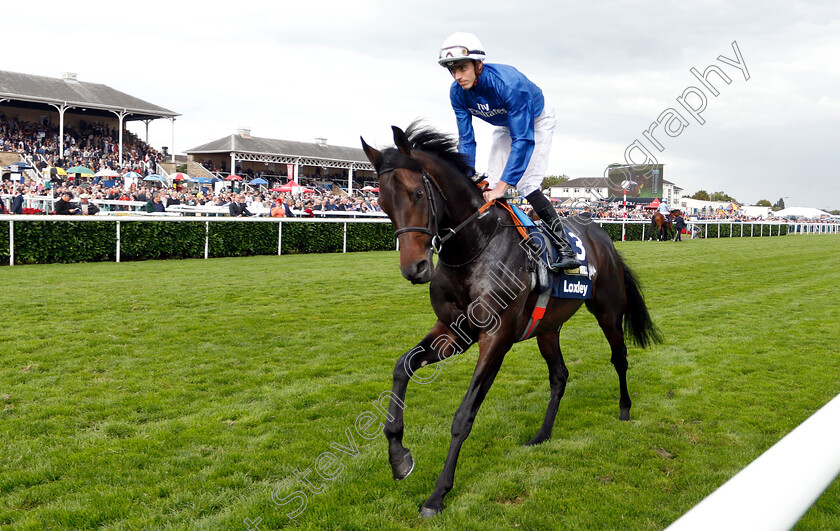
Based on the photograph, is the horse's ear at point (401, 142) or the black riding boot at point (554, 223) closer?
the horse's ear at point (401, 142)

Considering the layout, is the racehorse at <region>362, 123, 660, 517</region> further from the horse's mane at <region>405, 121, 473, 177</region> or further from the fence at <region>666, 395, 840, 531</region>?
the fence at <region>666, 395, 840, 531</region>

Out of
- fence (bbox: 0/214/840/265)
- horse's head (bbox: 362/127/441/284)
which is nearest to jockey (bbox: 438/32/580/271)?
horse's head (bbox: 362/127/441/284)

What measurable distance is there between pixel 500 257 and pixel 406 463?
1222 mm

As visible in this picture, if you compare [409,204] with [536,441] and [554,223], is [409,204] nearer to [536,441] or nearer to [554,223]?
[554,223]

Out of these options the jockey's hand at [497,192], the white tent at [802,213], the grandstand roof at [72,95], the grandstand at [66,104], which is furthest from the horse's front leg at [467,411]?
the white tent at [802,213]

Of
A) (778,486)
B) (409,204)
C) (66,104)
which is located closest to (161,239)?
(409,204)

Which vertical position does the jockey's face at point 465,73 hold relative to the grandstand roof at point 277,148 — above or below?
below

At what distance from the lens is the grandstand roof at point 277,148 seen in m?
Answer: 44.4

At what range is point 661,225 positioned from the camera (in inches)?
1045

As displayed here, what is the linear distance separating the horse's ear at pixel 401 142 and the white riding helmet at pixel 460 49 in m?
0.62

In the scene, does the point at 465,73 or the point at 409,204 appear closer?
the point at 409,204

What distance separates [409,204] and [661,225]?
1019 inches

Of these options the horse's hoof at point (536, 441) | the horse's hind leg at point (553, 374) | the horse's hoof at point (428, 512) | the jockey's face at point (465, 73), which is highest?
the jockey's face at point (465, 73)

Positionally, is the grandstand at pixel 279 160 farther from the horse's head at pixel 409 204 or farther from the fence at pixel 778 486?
the fence at pixel 778 486
